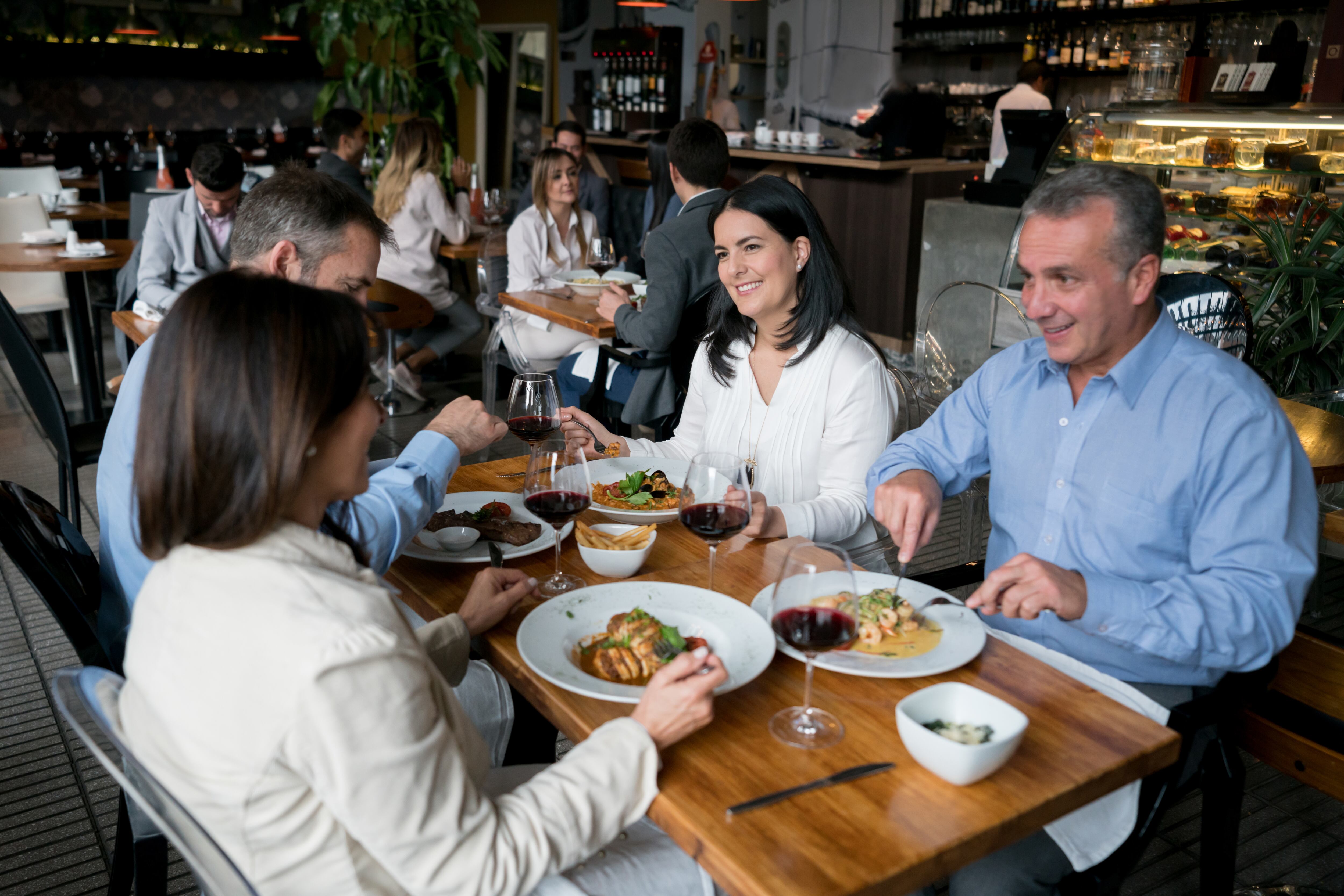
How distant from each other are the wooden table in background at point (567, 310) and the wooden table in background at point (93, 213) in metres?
2.75

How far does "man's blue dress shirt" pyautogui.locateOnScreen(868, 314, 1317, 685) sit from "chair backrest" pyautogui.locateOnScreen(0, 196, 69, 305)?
552 centimetres

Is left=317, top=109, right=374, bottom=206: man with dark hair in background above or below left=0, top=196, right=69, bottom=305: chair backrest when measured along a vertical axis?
above

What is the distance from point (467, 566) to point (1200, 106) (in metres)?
3.70

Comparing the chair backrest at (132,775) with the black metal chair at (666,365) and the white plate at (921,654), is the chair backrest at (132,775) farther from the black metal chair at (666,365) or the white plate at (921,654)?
the black metal chair at (666,365)

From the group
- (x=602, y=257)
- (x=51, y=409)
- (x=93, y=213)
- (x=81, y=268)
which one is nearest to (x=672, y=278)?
(x=602, y=257)

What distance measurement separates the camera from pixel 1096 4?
785 centimetres

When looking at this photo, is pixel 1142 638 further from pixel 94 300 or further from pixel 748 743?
pixel 94 300

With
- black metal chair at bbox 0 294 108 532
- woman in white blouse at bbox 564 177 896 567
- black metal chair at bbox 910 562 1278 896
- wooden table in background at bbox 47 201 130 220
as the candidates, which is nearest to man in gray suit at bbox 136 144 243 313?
black metal chair at bbox 0 294 108 532

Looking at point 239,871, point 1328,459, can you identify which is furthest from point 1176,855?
point 239,871

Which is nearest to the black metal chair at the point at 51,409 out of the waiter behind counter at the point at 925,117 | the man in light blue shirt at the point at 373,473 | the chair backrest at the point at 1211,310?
the man in light blue shirt at the point at 373,473

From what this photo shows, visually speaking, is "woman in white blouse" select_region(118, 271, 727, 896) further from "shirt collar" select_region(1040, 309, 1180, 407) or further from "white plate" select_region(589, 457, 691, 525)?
"shirt collar" select_region(1040, 309, 1180, 407)

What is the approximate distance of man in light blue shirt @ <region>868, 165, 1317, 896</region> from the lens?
4.78 feet

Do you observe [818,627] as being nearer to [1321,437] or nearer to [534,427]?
[534,427]

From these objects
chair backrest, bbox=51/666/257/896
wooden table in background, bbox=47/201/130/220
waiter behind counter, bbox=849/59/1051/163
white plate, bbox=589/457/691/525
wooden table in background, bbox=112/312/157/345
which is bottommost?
chair backrest, bbox=51/666/257/896
